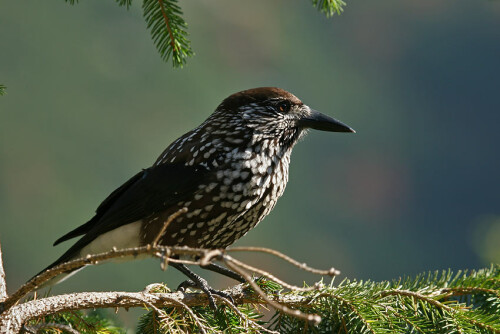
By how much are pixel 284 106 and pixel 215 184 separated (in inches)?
19.5

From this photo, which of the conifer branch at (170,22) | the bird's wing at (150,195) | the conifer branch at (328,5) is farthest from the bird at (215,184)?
the conifer branch at (328,5)

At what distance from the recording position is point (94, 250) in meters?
2.19

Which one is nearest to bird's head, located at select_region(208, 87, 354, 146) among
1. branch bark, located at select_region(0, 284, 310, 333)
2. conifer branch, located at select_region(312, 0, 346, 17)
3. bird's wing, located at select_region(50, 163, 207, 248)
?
bird's wing, located at select_region(50, 163, 207, 248)

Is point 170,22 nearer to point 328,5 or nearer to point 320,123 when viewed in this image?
point 328,5

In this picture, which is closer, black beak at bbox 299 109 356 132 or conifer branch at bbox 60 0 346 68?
conifer branch at bbox 60 0 346 68

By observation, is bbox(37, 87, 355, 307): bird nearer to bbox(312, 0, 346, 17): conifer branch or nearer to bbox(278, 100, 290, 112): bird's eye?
bbox(278, 100, 290, 112): bird's eye

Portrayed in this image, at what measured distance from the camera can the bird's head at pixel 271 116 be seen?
217cm

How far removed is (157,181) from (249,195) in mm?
386

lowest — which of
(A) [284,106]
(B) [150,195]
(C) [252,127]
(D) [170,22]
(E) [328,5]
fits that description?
(B) [150,195]

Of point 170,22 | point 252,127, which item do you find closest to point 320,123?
point 252,127

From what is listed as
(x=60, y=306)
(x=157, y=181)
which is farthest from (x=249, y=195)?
(x=60, y=306)

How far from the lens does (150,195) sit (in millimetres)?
2102

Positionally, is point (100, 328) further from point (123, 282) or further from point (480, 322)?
point (123, 282)

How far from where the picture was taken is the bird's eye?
2.24 meters
